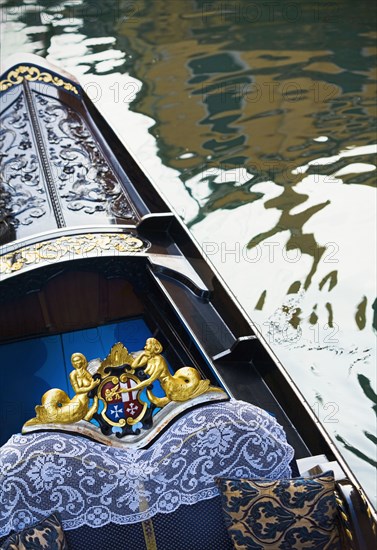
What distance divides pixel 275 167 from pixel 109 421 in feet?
8.24

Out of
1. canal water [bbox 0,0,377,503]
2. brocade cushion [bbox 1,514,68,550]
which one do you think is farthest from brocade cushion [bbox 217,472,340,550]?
canal water [bbox 0,0,377,503]

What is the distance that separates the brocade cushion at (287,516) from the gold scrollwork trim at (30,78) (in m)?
2.26

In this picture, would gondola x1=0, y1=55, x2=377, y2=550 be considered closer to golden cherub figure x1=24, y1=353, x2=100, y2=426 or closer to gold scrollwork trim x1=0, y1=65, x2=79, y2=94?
golden cherub figure x1=24, y1=353, x2=100, y2=426

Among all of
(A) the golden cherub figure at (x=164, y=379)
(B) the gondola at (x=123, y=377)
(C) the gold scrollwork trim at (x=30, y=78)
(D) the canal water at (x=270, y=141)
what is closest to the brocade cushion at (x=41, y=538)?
(B) the gondola at (x=123, y=377)

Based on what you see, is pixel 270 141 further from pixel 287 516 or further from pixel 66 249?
pixel 287 516

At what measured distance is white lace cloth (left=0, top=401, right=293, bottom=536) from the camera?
155 cm

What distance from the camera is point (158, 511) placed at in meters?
1.60

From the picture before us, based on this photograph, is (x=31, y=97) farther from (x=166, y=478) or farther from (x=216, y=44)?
(x=216, y=44)

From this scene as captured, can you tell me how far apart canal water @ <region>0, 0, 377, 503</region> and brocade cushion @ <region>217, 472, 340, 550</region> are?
69cm

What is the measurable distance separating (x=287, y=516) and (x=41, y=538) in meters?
0.48

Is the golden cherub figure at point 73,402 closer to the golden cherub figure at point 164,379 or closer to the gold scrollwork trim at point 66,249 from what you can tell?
the golden cherub figure at point 164,379

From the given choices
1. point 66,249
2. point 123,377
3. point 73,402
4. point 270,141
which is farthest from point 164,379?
point 270,141

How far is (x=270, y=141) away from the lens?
4.15m

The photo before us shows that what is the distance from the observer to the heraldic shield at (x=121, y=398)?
157 cm
